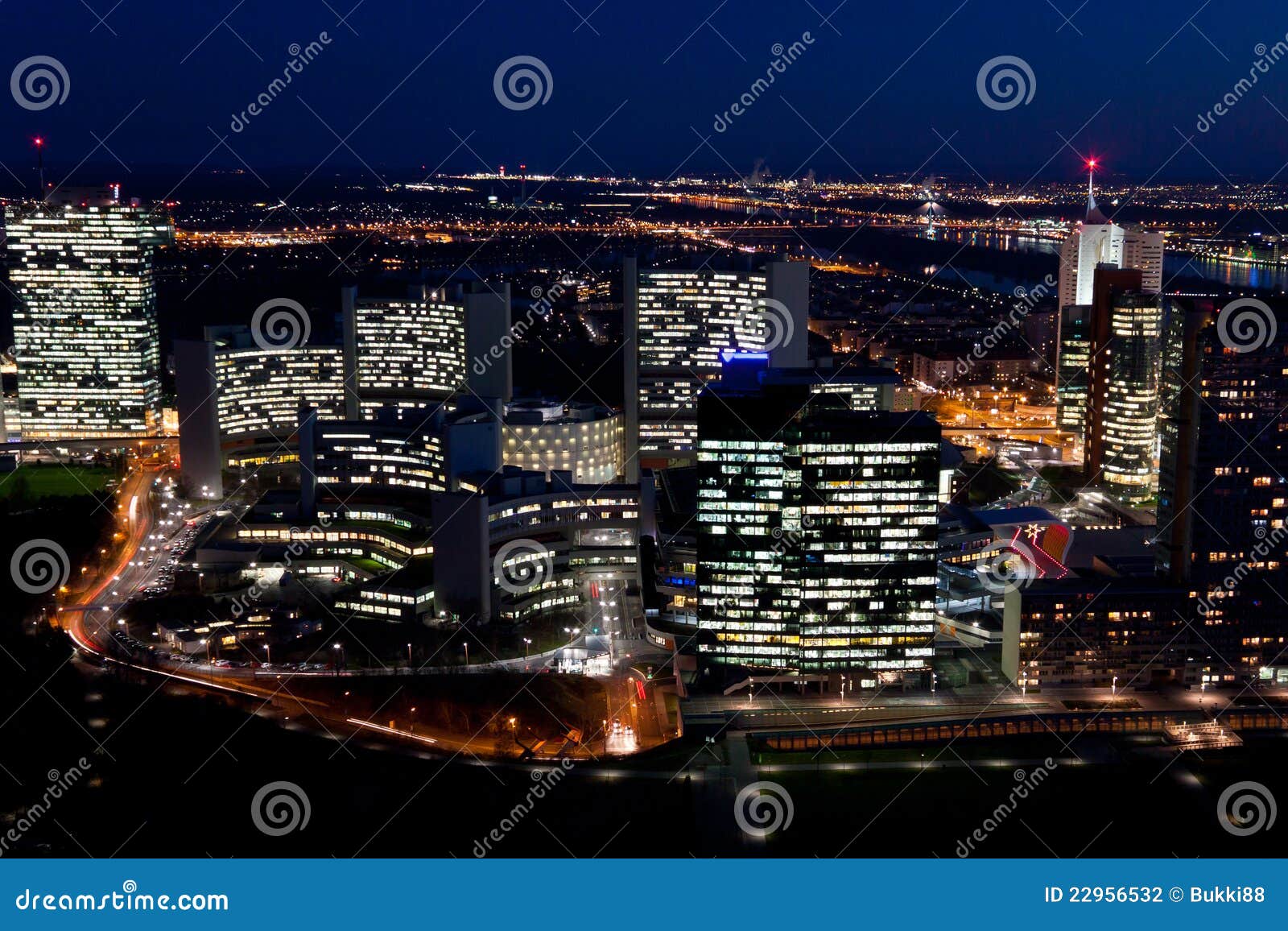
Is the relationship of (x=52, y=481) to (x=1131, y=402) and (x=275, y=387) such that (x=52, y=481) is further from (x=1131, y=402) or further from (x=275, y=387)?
(x=1131, y=402)

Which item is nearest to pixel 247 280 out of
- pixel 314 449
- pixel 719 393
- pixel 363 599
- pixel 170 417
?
pixel 170 417
